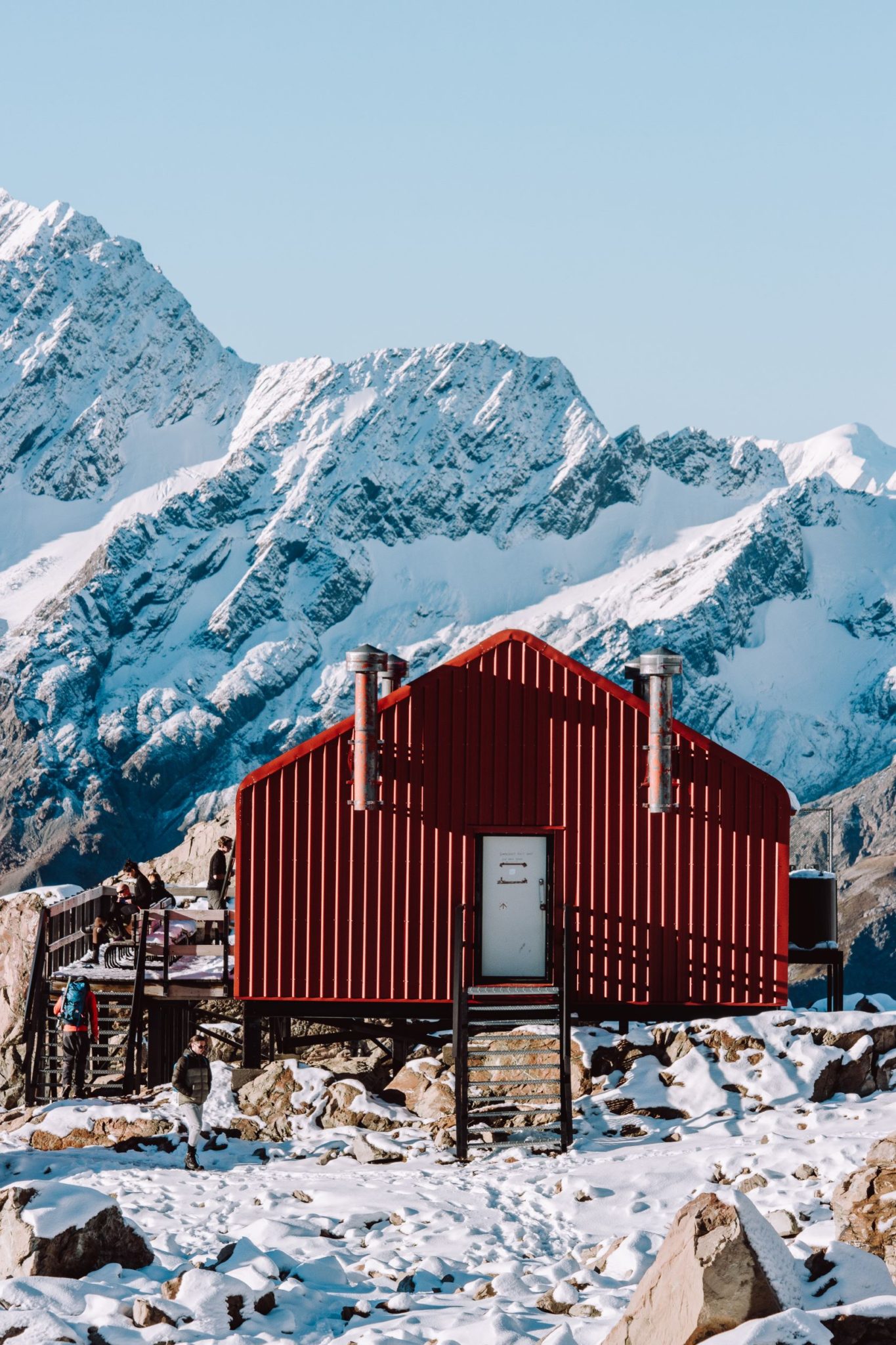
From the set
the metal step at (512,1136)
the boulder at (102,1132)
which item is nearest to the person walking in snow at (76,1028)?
the boulder at (102,1132)

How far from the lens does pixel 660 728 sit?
81.6 feet

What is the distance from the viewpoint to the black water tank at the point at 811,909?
1018 inches

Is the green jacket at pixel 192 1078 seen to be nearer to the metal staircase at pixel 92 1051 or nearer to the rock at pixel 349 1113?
the rock at pixel 349 1113

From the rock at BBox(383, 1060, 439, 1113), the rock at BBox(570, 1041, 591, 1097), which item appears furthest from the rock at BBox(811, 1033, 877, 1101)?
the rock at BBox(383, 1060, 439, 1113)

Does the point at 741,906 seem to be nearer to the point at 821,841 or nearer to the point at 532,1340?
the point at 532,1340

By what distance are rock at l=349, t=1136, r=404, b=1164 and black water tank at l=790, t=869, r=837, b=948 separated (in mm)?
7472

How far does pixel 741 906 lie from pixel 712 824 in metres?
1.26

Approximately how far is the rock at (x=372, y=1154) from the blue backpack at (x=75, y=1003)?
4.84 m

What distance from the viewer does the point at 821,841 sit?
154 m

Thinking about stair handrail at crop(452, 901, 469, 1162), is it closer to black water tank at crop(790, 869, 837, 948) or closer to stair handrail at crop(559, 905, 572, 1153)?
stair handrail at crop(559, 905, 572, 1153)

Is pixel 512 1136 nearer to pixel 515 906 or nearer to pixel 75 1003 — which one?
pixel 515 906

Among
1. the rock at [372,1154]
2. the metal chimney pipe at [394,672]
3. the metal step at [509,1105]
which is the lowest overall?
the rock at [372,1154]

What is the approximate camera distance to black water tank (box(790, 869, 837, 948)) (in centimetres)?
2586

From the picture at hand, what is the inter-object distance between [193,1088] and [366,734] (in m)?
6.13
